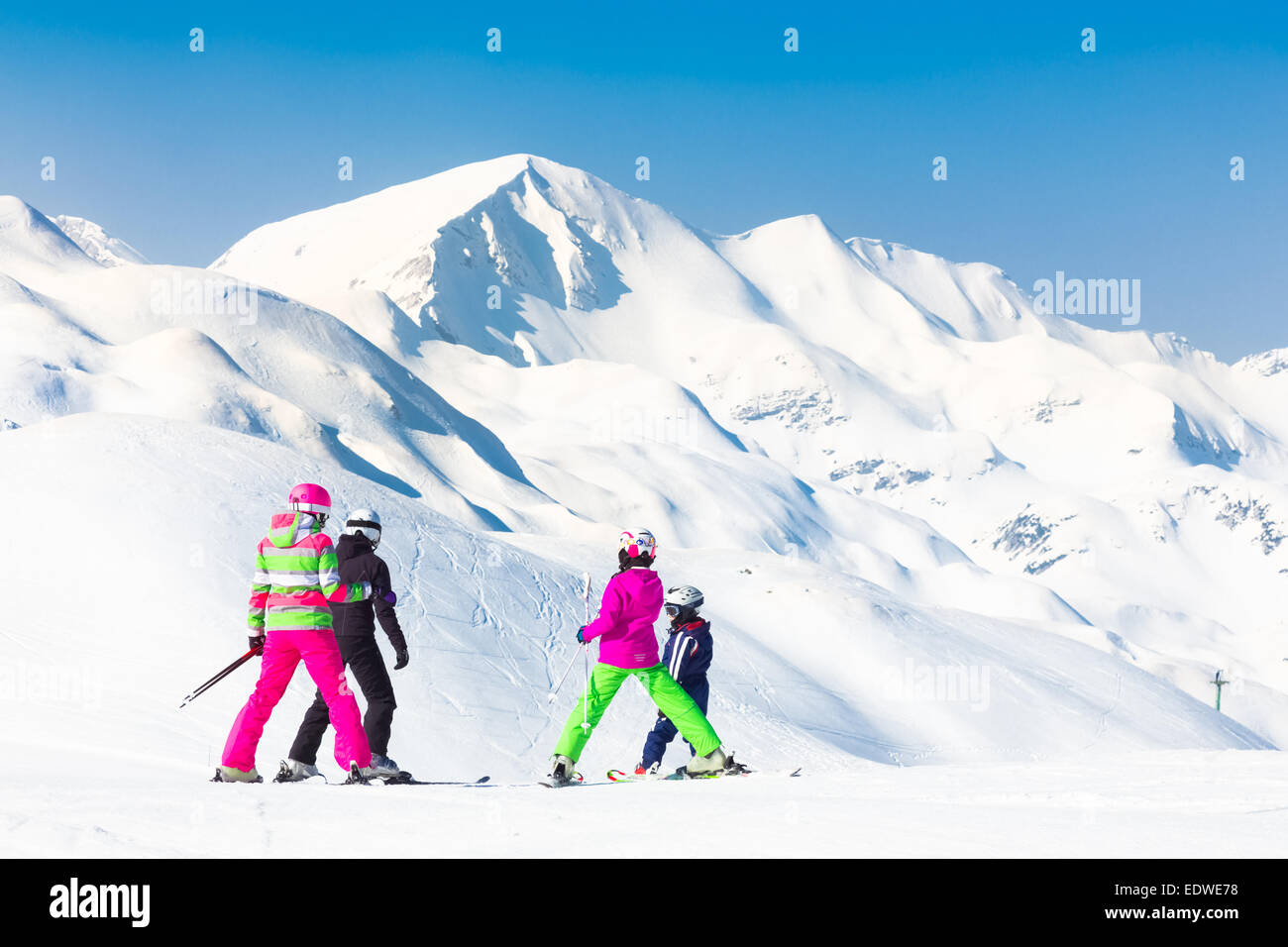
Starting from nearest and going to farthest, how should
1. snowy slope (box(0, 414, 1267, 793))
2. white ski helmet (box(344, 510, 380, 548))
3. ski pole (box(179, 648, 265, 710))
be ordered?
ski pole (box(179, 648, 265, 710)) → white ski helmet (box(344, 510, 380, 548)) → snowy slope (box(0, 414, 1267, 793))

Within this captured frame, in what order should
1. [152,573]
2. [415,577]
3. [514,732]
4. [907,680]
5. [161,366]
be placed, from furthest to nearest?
[161,366], [907,680], [415,577], [152,573], [514,732]

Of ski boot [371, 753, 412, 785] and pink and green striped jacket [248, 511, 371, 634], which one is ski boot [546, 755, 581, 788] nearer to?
ski boot [371, 753, 412, 785]

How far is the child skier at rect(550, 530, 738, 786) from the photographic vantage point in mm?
9328

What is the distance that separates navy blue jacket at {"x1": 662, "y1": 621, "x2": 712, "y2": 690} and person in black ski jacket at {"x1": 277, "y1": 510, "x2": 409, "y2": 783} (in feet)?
9.39

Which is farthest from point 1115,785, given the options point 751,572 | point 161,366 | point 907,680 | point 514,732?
point 161,366

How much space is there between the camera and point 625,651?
9.33m

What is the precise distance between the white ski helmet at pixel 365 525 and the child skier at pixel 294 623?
2.31 ft

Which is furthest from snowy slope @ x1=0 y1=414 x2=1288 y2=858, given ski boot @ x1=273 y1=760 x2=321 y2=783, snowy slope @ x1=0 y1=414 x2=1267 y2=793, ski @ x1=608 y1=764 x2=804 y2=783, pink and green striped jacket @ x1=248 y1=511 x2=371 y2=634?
pink and green striped jacket @ x1=248 y1=511 x2=371 y2=634

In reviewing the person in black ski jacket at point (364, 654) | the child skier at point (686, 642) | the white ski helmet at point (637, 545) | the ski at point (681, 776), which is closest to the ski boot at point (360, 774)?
the person in black ski jacket at point (364, 654)

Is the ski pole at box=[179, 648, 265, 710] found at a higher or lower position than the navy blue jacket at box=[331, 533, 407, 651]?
lower

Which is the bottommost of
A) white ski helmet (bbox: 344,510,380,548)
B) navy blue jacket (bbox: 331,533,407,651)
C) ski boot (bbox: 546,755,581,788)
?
ski boot (bbox: 546,755,581,788)

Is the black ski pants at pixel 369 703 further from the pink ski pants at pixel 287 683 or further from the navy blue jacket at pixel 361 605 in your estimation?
the pink ski pants at pixel 287 683
